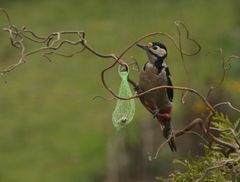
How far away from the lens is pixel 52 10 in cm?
926

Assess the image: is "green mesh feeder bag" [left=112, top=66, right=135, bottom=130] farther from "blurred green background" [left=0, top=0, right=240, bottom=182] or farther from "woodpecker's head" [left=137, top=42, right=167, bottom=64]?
"blurred green background" [left=0, top=0, right=240, bottom=182]

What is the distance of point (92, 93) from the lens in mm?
7102

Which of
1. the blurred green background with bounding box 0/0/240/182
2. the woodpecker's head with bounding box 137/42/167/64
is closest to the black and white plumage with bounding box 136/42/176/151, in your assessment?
the woodpecker's head with bounding box 137/42/167/64

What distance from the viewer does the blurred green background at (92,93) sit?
5594mm

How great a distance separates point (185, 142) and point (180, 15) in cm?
402

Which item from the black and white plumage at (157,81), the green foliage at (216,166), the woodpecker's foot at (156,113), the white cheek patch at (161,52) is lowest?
the green foliage at (216,166)

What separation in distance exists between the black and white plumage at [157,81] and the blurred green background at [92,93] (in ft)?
10.1

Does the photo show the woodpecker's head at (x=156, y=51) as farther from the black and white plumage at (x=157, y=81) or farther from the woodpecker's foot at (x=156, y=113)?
the woodpecker's foot at (x=156, y=113)

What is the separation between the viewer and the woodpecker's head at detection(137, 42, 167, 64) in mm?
1762

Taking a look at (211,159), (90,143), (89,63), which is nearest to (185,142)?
(90,143)

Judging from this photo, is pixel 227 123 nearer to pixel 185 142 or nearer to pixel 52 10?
pixel 185 142

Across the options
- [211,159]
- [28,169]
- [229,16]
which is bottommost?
[28,169]

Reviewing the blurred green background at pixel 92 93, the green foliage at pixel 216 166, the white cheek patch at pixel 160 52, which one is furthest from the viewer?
the blurred green background at pixel 92 93

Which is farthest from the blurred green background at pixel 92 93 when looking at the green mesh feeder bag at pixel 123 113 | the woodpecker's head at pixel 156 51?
the woodpecker's head at pixel 156 51
